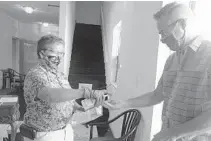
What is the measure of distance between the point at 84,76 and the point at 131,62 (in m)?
2.58

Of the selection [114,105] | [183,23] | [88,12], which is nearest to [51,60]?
[114,105]

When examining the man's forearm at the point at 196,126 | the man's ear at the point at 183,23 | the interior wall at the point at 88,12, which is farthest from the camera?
the interior wall at the point at 88,12

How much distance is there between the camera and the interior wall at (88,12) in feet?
24.5

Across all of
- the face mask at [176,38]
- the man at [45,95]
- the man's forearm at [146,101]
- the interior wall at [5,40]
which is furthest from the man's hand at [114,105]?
the interior wall at [5,40]

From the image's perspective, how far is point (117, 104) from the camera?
1380mm

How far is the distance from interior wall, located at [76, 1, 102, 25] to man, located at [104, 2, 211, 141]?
22.6ft

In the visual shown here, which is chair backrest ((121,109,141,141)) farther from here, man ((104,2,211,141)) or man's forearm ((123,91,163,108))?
man ((104,2,211,141))

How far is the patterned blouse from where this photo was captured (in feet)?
3.88

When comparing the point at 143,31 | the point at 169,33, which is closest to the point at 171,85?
the point at 169,33

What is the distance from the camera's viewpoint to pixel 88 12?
7.56 meters

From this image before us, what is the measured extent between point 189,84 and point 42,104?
899mm

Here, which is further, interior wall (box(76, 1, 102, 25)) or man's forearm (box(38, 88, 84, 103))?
interior wall (box(76, 1, 102, 25))

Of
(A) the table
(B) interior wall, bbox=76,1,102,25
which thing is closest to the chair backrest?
(A) the table

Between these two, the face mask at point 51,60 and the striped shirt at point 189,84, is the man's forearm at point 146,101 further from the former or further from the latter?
the face mask at point 51,60
